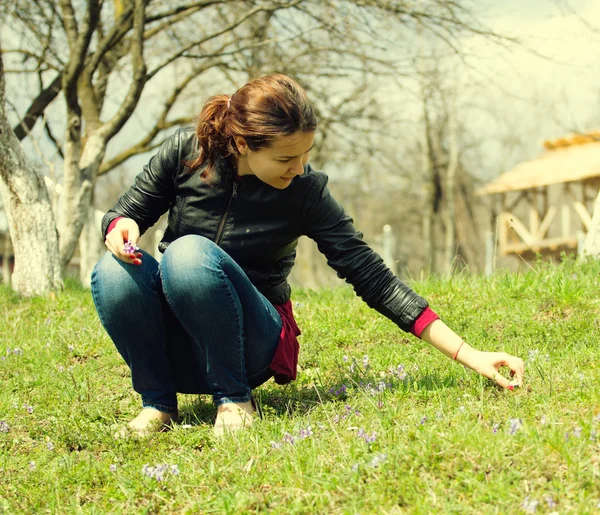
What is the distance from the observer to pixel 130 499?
233 cm

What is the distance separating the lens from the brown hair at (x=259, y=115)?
2738 millimetres

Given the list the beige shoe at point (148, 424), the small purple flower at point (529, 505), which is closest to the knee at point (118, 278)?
the beige shoe at point (148, 424)

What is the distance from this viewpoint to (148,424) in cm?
295

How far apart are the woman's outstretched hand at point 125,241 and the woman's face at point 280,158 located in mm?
523

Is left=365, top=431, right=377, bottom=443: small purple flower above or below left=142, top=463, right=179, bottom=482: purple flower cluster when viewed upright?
above

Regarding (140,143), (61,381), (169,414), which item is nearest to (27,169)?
(61,381)

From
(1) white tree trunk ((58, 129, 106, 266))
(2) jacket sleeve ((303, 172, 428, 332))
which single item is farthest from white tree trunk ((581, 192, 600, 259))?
(1) white tree trunk ((58, 129, 106, 266))

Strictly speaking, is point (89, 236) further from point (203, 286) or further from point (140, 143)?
point (203, 286)

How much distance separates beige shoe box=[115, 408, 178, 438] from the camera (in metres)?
2.92

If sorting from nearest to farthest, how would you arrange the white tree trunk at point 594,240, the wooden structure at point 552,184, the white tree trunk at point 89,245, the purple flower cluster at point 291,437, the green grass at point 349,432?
the green grass at point 349,432
the purple flower cluster at point 291,437
the white tree trunk at point 594,240
the white tree trunk at point 89,245
the wooden structure at point 552,184

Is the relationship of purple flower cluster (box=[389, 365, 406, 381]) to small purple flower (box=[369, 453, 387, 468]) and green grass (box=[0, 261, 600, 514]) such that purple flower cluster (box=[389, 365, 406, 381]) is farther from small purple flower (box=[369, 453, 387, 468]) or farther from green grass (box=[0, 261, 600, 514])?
small purple flower (box=[369, 453, 387, 468])

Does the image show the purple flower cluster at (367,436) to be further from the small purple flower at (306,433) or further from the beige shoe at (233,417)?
the beige shoe at (233,417)

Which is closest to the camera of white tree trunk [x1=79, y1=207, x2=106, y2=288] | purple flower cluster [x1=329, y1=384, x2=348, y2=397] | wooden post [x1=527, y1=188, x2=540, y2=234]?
purple flower cluster [x1=329, y1=384, x2=348, y2=397]

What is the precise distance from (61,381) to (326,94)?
971cm
